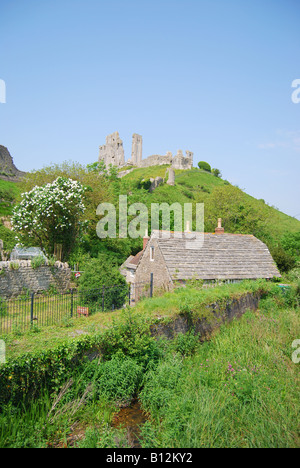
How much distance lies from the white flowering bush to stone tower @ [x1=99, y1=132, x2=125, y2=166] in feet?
241

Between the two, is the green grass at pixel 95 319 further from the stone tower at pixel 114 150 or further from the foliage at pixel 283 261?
the stone tower at pixel 114 150

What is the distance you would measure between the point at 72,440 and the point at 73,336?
2.59m

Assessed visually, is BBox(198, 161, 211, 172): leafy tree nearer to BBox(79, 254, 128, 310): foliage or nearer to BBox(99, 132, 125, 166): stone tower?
BBox(99, 132, 125, 166): stone tower

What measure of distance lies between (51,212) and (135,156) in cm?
7800

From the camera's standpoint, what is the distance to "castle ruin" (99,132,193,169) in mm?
84438

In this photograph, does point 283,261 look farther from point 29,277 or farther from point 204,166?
point 204,166

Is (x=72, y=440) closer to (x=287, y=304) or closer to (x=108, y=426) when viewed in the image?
(x=108, y=426)

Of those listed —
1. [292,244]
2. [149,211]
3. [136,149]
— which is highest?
[136,149]

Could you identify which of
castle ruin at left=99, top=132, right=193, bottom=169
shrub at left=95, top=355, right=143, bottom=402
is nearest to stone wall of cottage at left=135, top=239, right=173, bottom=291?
shrub at left=95, top=355, right=143, bottom=402

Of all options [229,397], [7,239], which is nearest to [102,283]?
[229,397]

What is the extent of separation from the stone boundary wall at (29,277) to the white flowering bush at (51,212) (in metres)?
3.62

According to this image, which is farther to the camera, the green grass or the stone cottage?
the stone cottage

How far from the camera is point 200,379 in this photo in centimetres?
814

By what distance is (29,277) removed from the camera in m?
17.7
